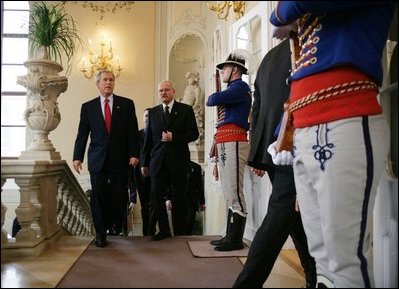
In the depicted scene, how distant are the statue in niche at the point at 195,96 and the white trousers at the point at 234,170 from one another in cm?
126

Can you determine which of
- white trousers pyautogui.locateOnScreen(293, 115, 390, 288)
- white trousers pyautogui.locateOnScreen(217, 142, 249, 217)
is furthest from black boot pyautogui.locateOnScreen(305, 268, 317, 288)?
white trousers pyautogui.locateOnScreen(217, 142, 249, 217)

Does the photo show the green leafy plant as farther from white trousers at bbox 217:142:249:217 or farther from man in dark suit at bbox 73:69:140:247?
white trousers at bbox 217:142:249:217

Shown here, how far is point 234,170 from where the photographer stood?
255 cm

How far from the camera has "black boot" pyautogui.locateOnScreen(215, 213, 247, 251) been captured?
95.2 inches

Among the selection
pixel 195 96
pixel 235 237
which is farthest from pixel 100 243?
pixel 195 96

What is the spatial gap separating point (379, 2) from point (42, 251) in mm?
2145

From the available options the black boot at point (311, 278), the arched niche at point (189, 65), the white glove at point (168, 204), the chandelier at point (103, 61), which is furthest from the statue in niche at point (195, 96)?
the black boot at point (311, 278)

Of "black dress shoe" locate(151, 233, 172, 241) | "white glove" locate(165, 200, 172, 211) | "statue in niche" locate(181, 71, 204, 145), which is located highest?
"statue in niche" locate(181, 71, 204, 145)

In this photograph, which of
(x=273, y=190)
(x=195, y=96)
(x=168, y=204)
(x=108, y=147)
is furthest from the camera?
(x=195, y=96)

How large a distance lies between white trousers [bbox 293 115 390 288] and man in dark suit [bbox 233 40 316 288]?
35cm

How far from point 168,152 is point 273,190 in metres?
1.50

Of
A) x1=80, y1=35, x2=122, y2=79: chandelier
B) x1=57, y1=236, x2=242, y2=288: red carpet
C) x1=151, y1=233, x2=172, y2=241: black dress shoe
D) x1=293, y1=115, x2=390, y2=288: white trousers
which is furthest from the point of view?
x1=80, y1=35, x2=122, y2=79: chandelier

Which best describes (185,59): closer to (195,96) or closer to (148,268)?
(195,96)

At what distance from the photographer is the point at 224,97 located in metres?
2.43
